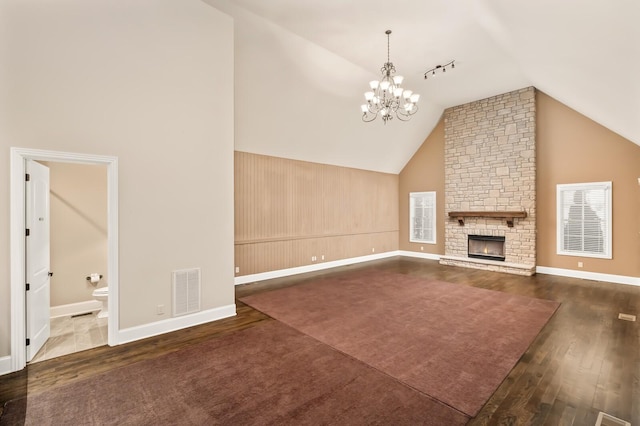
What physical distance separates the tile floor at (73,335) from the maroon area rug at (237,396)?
896mm

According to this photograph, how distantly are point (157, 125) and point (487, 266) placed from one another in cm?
781

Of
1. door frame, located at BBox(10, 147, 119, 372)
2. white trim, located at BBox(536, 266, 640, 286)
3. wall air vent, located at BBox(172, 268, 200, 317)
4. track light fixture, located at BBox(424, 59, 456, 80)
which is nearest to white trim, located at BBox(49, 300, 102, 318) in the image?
door frame, located at BBox(10, 147, 119, 372)

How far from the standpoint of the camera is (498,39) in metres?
4.75

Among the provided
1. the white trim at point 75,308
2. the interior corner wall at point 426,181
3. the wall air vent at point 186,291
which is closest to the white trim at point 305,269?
the interior corner wall at point 426,181

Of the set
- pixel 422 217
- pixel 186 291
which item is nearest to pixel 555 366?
pixel 186 291

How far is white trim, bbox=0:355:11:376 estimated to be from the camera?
2.77m

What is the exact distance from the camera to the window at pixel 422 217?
9.22m

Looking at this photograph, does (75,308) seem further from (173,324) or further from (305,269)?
(305,269)

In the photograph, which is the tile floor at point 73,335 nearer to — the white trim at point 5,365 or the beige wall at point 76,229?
the white trim at point 5,365

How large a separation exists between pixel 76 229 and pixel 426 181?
8.75 m

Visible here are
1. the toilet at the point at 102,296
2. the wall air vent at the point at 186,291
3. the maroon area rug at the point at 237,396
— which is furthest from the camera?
Result: the toilet at the point at 102,296

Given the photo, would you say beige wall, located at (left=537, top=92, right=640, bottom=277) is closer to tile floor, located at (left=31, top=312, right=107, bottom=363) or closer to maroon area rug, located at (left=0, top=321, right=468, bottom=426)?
maroon area rug, located at (left=0, top=321, right=468, bottom=426)

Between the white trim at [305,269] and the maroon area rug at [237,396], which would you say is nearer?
the maroon area rug at [237,396]

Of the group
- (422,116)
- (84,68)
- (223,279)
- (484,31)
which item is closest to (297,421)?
(223,279)
